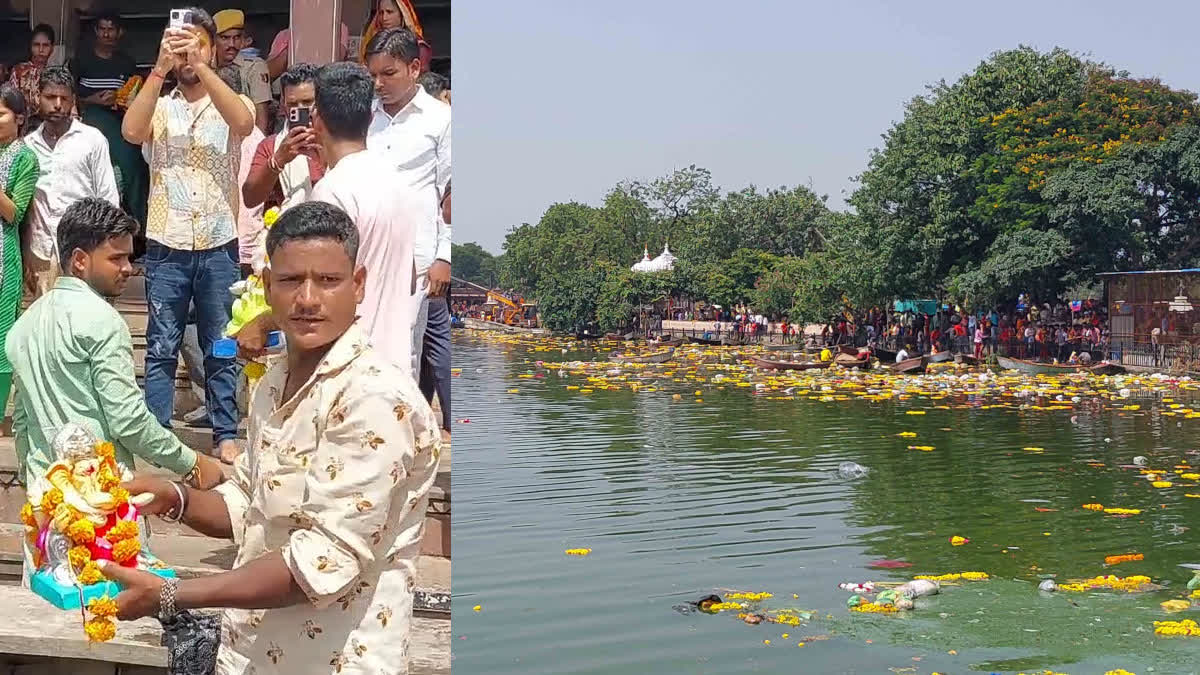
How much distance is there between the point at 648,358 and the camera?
24.4 metres

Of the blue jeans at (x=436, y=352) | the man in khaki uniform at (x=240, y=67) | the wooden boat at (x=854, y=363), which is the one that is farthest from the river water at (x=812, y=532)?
the wooden boat at (x=854, y=363)

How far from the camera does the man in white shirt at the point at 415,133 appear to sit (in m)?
3.26

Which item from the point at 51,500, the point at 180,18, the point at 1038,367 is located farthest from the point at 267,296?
the point at 1038,367

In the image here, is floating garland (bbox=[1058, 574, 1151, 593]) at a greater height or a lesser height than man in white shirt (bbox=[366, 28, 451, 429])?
lesser

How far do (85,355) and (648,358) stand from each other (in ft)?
71.6

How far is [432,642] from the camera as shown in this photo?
9.43ft

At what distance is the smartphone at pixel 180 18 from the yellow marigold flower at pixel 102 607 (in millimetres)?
2153

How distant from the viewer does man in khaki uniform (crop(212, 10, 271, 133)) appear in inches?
145

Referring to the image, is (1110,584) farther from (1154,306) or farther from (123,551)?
(1154,306)

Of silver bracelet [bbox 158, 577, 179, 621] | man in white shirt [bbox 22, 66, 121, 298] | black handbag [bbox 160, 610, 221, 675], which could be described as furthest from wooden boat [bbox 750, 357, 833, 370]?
silver bracelet [bbox 158, 577, 179, 621]

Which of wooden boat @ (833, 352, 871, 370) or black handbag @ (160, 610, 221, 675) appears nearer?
black handbag @ (160, 610, 221, 675)

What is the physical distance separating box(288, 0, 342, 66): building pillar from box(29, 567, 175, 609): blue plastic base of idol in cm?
182

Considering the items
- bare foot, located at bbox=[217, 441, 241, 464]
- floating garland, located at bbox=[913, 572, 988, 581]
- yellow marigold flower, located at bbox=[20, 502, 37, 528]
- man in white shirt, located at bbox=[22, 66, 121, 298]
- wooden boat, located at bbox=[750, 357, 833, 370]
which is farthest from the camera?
wooden boat, located at bbox=[750, 357, 833, 370]

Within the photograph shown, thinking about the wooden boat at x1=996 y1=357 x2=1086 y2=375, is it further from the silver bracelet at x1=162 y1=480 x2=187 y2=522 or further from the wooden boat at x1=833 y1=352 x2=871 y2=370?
the silver bracelet at x1=162 y1=480 x2=187 y2=522
